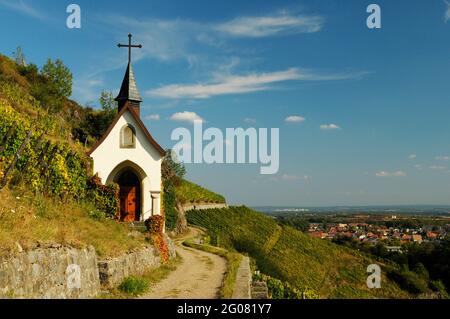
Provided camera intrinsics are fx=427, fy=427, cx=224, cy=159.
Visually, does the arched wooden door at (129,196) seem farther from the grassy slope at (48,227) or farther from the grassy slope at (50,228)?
the grassy slope at (50,228)

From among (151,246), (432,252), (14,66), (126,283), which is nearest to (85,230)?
(126,283)

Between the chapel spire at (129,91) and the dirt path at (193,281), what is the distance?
9.93 metres

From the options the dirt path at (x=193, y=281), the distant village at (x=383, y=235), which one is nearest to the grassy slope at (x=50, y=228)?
the dirt path at (x=193, y=281)

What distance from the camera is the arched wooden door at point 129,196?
24.6 meters

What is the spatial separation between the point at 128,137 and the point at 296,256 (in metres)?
30.0

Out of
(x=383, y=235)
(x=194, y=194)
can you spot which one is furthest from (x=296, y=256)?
(x=383, y=235)

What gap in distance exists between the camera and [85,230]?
13.8 m

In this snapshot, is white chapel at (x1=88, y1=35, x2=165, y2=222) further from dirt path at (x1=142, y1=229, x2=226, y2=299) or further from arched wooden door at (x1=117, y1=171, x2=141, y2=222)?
dirt path at (x1=142, y1=229, x2=226, y2=299)

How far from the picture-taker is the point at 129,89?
2614 cm

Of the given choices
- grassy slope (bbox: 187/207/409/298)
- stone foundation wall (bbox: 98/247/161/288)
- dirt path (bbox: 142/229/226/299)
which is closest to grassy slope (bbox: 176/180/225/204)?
grassy slope (bbox: 187/207/409/298)

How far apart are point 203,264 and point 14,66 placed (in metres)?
40.2

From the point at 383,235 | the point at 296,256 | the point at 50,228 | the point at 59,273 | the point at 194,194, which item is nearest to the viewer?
the point at 59,273

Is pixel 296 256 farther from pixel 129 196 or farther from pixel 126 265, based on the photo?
pixel 126 265

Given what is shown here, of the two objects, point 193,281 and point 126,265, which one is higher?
point 126,265
